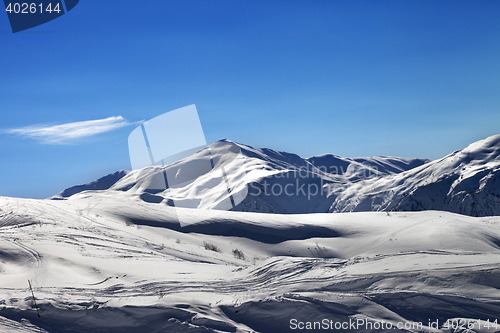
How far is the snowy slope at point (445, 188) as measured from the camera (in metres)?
68.1

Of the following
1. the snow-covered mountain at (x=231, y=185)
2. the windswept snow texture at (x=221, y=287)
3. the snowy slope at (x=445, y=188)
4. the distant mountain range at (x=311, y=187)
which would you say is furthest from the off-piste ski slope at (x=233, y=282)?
the snow-covered mountain at (x=231, y=185)

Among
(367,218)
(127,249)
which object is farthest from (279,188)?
(127,249)

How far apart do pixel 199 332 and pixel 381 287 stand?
257 centimetres

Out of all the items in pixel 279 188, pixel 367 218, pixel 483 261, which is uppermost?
pixel 483 261

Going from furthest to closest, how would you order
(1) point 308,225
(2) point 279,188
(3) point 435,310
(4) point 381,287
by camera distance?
(2) point 279,188, (1) point 308,225, (4) point 381,287, (3) point 435,310

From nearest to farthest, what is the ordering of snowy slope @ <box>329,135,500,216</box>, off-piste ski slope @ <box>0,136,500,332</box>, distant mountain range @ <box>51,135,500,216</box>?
off-piste ski slope @ <box>0,136,500,332</box> → snowy slope @ <box>329,135,500,216</box> → distant mountain range @ <box>51,135,500,216</box>

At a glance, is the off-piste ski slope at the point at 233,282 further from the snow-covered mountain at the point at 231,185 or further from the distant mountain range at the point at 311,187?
the snow-covered mountain at the point at 231,185

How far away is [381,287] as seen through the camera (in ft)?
17.2

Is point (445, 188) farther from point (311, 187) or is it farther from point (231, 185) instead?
point (231, 185)

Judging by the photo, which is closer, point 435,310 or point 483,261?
point 435,310

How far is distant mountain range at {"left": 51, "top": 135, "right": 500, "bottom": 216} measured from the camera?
243 feet

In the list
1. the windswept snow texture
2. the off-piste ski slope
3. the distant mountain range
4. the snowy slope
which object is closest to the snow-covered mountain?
the distant mountain range

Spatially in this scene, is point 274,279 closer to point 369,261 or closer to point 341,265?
point 341,265

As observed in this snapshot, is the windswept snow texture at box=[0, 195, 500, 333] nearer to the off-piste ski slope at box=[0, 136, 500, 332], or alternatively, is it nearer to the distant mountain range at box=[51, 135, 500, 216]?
the off-piste ski slope at box=[0, 136, 500, 332]
